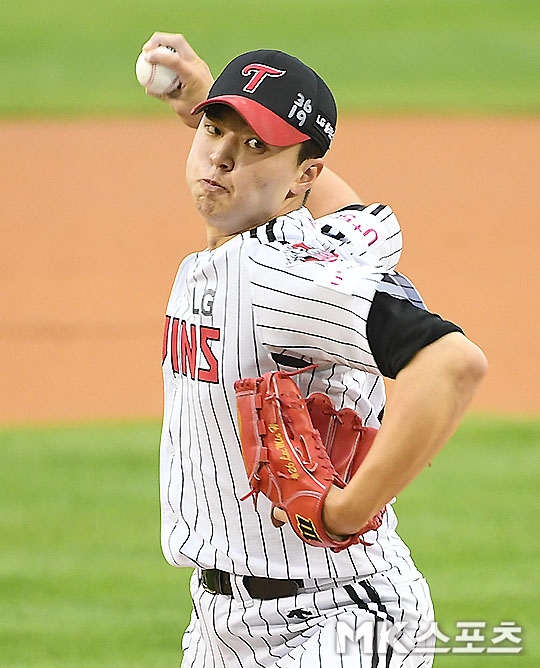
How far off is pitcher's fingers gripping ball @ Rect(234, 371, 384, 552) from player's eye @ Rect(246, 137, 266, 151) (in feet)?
1.72

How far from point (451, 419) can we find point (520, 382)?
7.06 metres

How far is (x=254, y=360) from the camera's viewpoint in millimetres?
2688

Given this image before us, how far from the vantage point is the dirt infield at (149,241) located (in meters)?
9.34

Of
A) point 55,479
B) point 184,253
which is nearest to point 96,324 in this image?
point 184,253

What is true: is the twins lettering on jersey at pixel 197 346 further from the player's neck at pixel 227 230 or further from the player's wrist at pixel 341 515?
the player's wrist at pixel 341 515

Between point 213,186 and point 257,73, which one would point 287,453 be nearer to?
point 213,186

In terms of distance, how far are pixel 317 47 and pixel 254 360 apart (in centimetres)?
1672

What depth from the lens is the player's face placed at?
2795 millimetres

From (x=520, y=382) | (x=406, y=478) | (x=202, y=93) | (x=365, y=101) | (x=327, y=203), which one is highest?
(x=365, y=101)

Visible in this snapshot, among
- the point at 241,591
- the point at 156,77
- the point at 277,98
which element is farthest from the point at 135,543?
the point at 277,98

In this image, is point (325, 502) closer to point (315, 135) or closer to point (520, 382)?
point (315, 135)

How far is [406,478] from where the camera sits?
2354 millimetres

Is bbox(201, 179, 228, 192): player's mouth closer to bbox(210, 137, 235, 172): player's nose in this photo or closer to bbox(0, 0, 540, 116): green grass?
bbox(210, 137, 235, 172): player's nose

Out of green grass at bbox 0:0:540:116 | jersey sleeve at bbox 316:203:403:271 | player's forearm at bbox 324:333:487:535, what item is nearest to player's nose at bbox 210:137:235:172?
jersey sleeve at bbox 316:203:403:271
